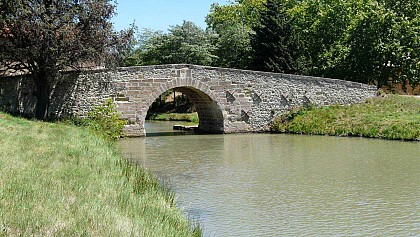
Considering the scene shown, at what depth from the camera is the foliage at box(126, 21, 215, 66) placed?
31.9 meters

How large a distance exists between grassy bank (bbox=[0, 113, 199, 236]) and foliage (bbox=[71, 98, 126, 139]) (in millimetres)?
8580

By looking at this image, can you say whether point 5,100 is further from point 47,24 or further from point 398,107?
point 398,107

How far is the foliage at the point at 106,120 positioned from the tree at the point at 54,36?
57.3 inches

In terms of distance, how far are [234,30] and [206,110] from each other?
14.2 m

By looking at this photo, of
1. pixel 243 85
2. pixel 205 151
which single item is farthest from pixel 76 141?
pixel 243 85

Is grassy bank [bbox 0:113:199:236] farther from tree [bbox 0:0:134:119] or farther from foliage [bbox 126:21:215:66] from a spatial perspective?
foliage [bbox 126:21:215:66]

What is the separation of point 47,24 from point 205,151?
6.31 meters

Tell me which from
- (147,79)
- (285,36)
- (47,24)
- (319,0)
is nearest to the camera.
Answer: (47,24)

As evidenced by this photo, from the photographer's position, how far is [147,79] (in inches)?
730

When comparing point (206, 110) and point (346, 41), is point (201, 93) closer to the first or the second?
point (206, 110)

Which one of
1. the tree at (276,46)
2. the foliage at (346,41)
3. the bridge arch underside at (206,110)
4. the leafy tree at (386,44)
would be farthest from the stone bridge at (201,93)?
the tree at (276,46)

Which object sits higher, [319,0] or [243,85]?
[319,0]

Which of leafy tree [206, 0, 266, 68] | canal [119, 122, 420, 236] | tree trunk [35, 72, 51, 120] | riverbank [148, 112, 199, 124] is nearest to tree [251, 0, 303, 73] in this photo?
leafy tree [206, 0, 266, 68]

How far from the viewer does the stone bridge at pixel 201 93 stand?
18.4 m
